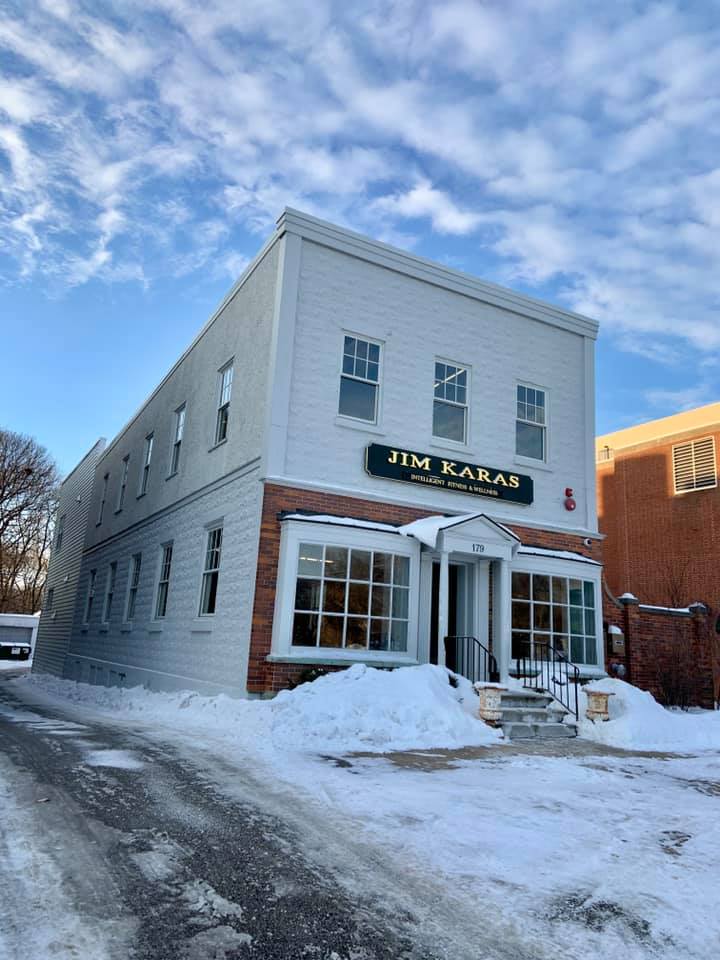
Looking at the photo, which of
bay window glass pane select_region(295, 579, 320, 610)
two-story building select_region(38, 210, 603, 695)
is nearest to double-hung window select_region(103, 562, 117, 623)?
two-story building select_region(38, 210, 603, 695)

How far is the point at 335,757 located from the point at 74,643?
19.3 meters

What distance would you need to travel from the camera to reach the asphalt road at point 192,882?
320 centimetres

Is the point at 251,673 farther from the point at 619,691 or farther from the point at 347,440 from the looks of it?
the point at 619,691

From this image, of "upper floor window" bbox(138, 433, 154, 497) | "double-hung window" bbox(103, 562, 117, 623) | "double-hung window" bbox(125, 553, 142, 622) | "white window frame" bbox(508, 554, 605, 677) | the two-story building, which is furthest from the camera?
"double-hung window" bbox(103, 562, 117, 623)

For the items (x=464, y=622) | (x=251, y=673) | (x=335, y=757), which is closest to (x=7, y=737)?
(x=251, y=673)

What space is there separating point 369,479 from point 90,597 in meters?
15.1

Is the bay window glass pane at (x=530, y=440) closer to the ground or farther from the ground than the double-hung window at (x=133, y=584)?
farther from the ground

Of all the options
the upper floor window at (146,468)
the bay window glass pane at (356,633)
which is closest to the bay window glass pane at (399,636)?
the bay window glass pane at (356,633)

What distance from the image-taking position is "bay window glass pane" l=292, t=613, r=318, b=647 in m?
11.5

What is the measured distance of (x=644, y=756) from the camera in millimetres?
9172

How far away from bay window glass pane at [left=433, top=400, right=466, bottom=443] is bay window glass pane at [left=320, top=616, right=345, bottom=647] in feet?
14.7

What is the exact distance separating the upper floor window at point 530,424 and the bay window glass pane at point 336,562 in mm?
5191

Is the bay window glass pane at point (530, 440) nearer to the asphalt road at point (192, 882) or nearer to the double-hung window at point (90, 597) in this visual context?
the asphalt road at point (192, 882)

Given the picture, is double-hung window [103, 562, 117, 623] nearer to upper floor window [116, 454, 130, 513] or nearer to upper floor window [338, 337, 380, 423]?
upper floor window [116, 454, 130, 513]
